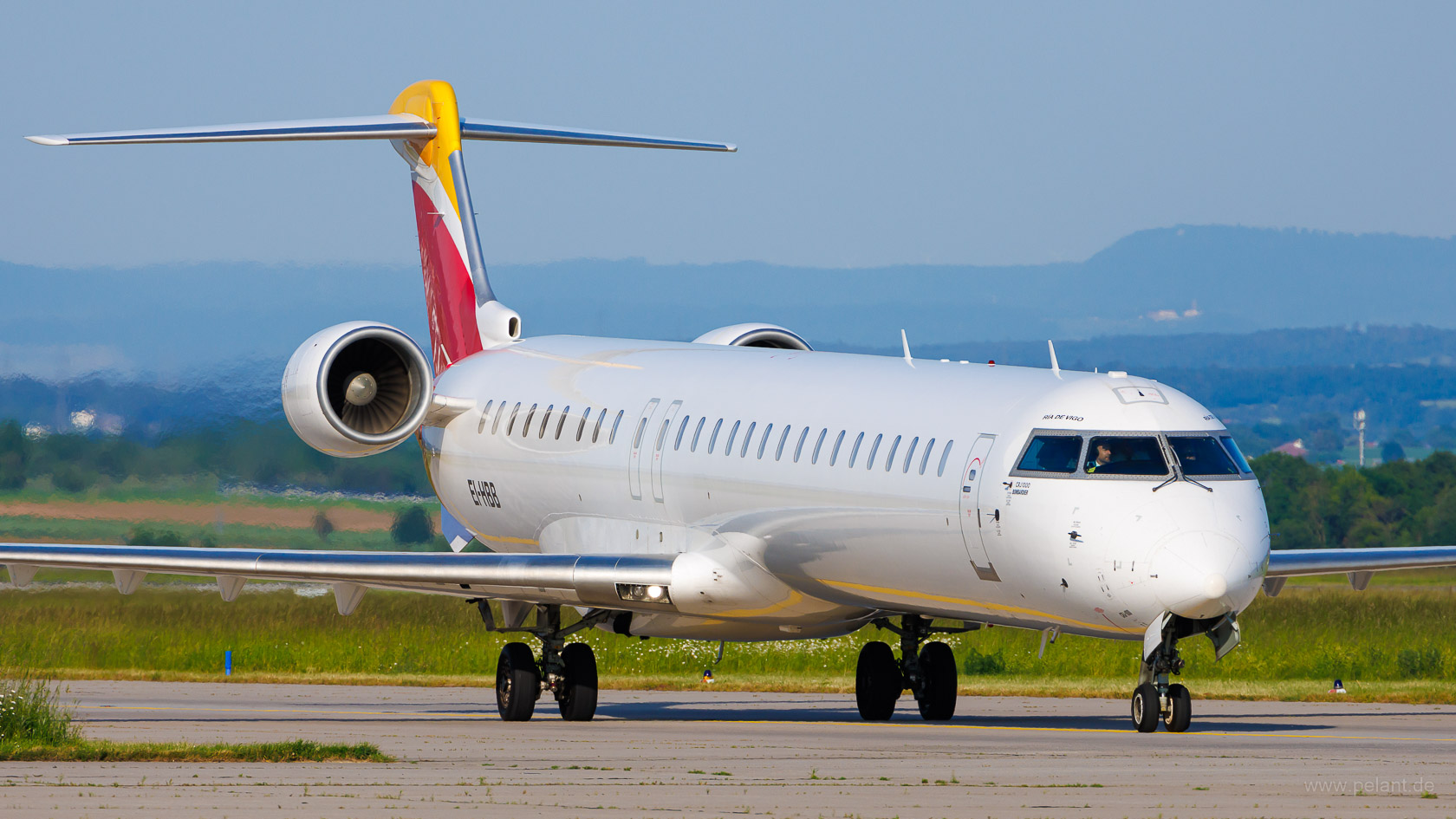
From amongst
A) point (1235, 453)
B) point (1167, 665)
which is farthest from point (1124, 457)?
point (1167, 665)

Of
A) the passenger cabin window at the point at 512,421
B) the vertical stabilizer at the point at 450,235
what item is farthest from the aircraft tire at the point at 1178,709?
the vertical stabilizer at the point at 450,235

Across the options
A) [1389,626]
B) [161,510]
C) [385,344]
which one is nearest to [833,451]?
[385,344]

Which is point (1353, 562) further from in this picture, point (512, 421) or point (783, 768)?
point (512, 421)

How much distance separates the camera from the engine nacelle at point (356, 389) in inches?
977

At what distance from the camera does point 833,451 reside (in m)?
20.4

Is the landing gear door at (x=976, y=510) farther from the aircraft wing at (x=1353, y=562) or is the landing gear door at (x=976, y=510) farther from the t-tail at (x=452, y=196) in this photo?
the t-tail at (x=452, y=196)

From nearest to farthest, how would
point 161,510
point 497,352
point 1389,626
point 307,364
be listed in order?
point 307,364 < point 497,352 < point 1389,626 < point 161,510

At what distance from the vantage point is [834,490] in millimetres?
20203

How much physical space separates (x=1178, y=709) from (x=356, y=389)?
11657mm

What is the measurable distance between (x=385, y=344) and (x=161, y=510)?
1245 cm

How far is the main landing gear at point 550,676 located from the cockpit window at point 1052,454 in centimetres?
696

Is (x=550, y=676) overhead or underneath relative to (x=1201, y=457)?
underneath

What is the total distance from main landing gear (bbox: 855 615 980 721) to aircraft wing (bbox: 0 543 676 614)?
2.37m

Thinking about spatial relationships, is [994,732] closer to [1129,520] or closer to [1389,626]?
[1129,520]
